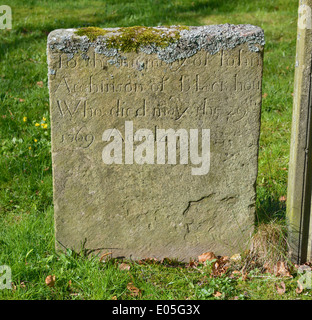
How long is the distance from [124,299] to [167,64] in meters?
1.59

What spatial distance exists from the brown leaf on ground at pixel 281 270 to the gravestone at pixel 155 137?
1.02 feet

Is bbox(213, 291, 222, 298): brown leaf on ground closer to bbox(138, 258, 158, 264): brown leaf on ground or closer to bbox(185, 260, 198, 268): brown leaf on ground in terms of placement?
bbox(185, 260, 198, 268): brown leaf on ground

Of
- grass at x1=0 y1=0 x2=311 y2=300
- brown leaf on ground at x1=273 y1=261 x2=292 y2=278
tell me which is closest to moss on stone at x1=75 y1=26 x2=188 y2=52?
grass at x1=0 y1=0 x2=311 y2=300

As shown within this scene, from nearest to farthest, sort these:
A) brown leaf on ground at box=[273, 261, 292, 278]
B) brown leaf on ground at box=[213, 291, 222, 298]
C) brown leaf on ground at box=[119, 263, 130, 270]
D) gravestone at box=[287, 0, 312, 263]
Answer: gravestone at box=[287, 0, 312, 263] < brown leaf on ground at box=[213, 291, 222, 298] < brown leaf on ground at box=[273, 261, 292, 278] < brown leaf on ground at box=[119, 263, 130, 270]

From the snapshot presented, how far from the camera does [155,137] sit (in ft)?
11.0

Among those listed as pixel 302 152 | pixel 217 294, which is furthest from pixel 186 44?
pixel 217 294

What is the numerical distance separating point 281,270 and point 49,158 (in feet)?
8.50

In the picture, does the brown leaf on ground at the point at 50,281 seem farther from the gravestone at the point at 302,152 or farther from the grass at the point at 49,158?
the gravestone at the point at 302,152

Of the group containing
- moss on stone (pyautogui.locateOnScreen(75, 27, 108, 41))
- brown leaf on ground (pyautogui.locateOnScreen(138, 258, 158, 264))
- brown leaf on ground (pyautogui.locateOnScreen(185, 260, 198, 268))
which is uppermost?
moss on stone (pyautogui.locateOnScreen(75, 27, 108, 41))

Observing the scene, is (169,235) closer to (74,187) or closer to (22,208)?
(74,187)

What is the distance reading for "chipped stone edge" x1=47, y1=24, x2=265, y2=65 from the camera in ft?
10.4

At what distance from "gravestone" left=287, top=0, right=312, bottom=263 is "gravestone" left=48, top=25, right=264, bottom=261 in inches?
10.3

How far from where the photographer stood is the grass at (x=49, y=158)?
3213 mm

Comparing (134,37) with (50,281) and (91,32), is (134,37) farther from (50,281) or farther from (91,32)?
(50,281)
